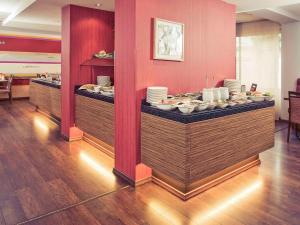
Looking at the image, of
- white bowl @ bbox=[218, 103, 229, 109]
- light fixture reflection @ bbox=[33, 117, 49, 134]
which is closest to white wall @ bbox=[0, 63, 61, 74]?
light fixture reflection @ bbox=[33, 117, 49, 134]

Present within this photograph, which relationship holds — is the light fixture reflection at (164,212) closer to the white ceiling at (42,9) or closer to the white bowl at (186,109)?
the white bowl at (186,109)

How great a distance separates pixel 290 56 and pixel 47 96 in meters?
5.41

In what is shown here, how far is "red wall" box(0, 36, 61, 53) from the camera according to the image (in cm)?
865

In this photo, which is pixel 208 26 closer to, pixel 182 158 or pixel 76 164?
pixel 182 158

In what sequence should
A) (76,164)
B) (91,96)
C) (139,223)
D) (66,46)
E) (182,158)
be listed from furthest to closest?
(66,46) → (91,96) → (76,164) → (182,158) → (139,223)

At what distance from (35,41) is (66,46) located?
5690 millimetres

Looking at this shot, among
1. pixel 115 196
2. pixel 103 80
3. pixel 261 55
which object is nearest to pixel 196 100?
pixel 115 196

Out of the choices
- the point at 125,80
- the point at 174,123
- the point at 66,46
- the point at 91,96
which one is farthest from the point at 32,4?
the point at 174,123

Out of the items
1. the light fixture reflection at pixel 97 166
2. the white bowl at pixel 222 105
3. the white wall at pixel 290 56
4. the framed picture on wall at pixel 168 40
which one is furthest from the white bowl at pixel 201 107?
the white wall at pixel 290 56

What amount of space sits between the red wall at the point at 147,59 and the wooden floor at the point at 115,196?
0.40 meters

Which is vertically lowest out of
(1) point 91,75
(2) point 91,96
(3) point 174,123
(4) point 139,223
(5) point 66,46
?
(4) point 139,223

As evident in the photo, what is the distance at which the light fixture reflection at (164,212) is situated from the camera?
6.84 feet

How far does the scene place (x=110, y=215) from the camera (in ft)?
7.11

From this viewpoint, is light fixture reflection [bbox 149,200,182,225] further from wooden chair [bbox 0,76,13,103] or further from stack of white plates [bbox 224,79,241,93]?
wooden chair [bbox 0,76,13,103]
